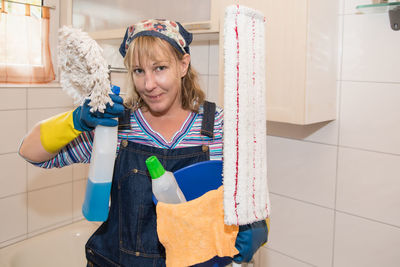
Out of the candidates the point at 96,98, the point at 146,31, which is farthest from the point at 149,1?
the point at 96,98

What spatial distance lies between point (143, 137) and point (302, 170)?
64cm

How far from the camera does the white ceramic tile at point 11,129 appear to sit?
1.45m

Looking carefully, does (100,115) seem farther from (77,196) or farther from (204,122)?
(77,196)

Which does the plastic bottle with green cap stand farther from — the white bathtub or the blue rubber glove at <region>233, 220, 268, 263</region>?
the white bathtub

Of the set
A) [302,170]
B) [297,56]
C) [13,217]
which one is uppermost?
[297,56]

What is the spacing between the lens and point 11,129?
4.83 feet

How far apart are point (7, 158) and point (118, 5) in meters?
0.78

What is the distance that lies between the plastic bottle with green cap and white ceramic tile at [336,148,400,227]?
0.68 m

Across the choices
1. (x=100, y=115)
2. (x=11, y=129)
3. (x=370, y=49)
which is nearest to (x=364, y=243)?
(x=370, y=49)

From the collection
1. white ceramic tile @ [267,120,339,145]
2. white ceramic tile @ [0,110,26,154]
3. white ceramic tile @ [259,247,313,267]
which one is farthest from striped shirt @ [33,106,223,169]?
white ceramic tile @ [0,110,26,154]

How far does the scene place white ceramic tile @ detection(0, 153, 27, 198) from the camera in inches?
57.7

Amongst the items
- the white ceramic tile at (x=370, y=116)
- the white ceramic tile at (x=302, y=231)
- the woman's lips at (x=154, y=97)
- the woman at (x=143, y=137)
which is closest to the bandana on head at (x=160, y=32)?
the woman at (x=143, y=137)

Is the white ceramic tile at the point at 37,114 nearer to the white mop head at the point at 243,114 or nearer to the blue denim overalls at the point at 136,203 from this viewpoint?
the blue denim overalls at the point at 136,203

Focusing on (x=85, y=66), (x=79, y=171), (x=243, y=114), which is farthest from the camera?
(x=79, y=171)
